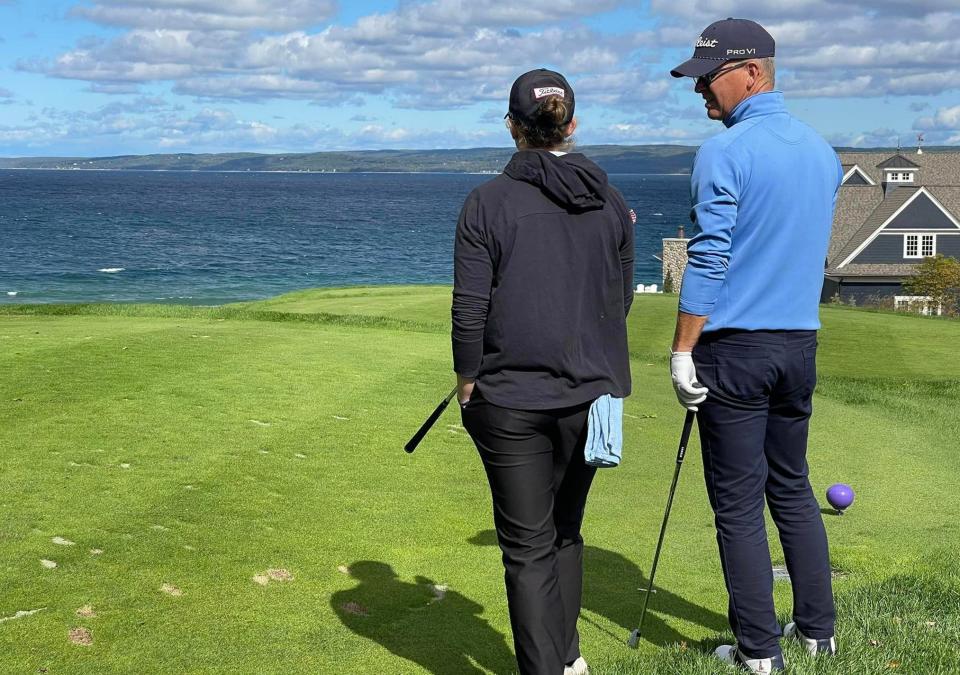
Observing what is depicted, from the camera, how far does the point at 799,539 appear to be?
460 centimetres

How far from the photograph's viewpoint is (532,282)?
152 inches

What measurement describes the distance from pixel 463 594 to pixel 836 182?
259cm

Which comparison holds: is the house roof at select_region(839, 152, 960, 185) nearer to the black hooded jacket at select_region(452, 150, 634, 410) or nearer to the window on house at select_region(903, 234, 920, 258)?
the window on house at select_region(903, 234, 920, 258)

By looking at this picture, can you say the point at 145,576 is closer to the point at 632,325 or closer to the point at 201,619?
the point at 201,619

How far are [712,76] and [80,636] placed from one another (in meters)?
3.37

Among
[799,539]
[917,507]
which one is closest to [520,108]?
[799,539]

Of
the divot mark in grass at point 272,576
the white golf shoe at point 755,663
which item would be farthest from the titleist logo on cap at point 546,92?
the divot mark in grass at point 272,576

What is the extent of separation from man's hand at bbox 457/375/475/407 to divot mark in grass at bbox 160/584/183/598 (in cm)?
202

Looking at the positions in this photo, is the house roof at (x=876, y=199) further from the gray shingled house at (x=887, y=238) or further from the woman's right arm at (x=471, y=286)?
the woman's right arm at (x=471, y=286)

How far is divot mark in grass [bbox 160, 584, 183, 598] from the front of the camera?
205 inches

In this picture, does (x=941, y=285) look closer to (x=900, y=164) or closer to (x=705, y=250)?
(x=900, y=164)

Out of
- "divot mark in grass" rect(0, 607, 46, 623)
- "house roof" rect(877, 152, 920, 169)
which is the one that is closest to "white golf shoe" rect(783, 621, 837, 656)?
"divot mark in grass" rect(0, 607, 46, 623)

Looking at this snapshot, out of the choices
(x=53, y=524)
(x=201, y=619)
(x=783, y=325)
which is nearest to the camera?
(x=783, y=325)

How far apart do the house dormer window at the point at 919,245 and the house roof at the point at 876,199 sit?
1052mm
